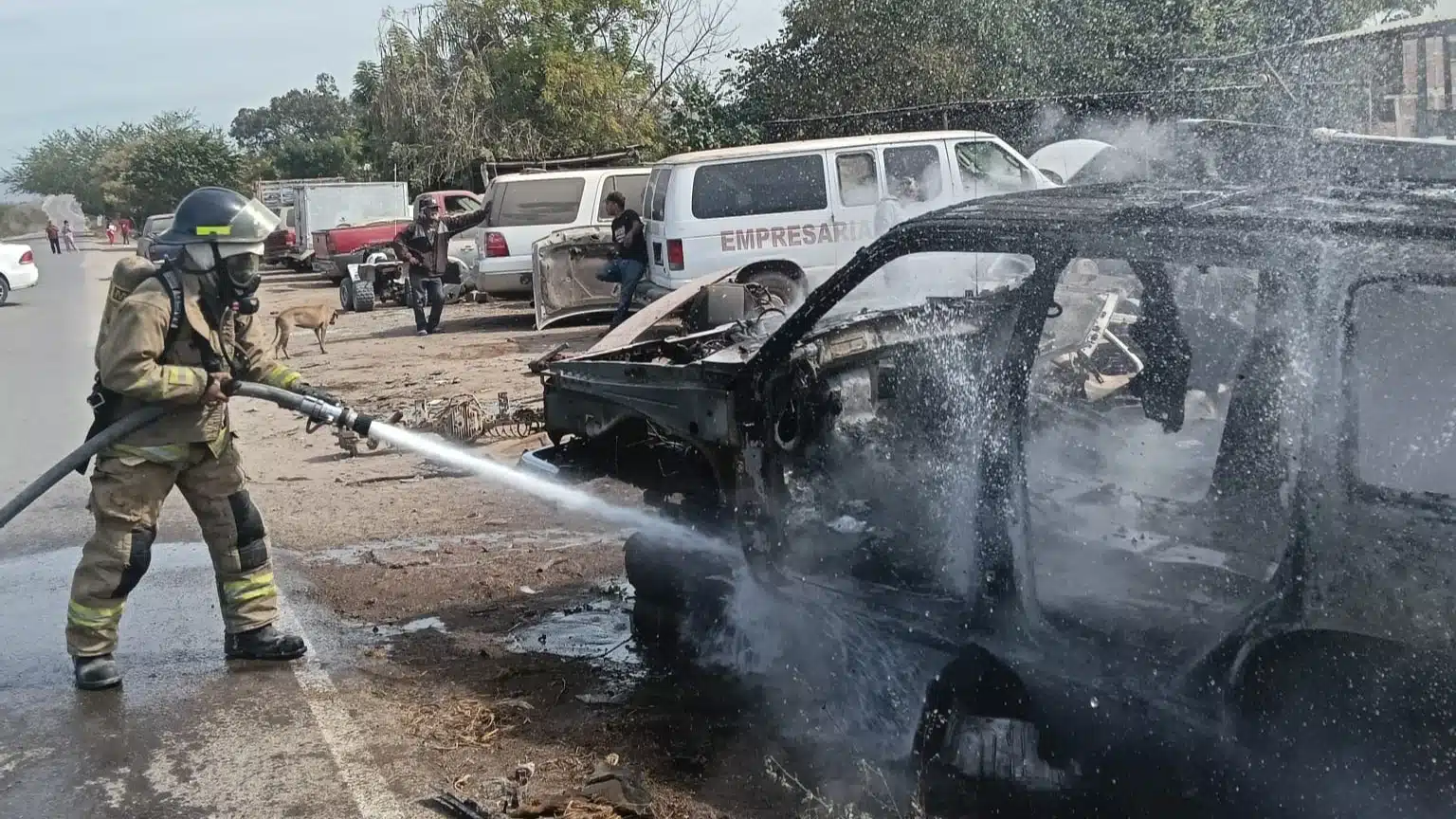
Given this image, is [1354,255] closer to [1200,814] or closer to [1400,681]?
[1400,681]

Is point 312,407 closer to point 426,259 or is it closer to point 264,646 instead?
point 264,646

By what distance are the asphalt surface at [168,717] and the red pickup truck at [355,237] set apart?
1636 centimetres

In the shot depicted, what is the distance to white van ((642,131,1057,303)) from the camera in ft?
37.4

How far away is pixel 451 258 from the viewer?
58.2ft

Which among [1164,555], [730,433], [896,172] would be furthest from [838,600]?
[896,172]

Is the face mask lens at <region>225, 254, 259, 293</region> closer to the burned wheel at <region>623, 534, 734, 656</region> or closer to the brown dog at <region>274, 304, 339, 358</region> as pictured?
the burned wheel at <region>623, 534, 734, 656</region>

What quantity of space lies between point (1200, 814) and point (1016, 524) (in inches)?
32.2

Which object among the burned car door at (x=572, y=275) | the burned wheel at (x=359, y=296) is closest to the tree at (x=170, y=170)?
the burned wheel at (x=359, y=296)

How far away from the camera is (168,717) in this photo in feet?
14.6

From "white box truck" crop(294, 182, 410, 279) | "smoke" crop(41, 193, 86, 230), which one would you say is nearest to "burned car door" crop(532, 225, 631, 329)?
"white box truck" crop(294, 182, 410, 279)

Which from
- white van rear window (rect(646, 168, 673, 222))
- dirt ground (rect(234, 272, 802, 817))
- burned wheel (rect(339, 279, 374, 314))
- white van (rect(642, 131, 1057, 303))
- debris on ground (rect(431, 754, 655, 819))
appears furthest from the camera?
burned wheel (rect(339, 279, 374, 314))

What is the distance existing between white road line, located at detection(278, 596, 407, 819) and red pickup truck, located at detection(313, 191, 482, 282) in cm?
1849

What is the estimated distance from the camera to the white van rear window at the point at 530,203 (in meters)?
16.1

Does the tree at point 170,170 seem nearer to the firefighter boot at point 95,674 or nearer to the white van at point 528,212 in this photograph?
the white van at point 528,212
